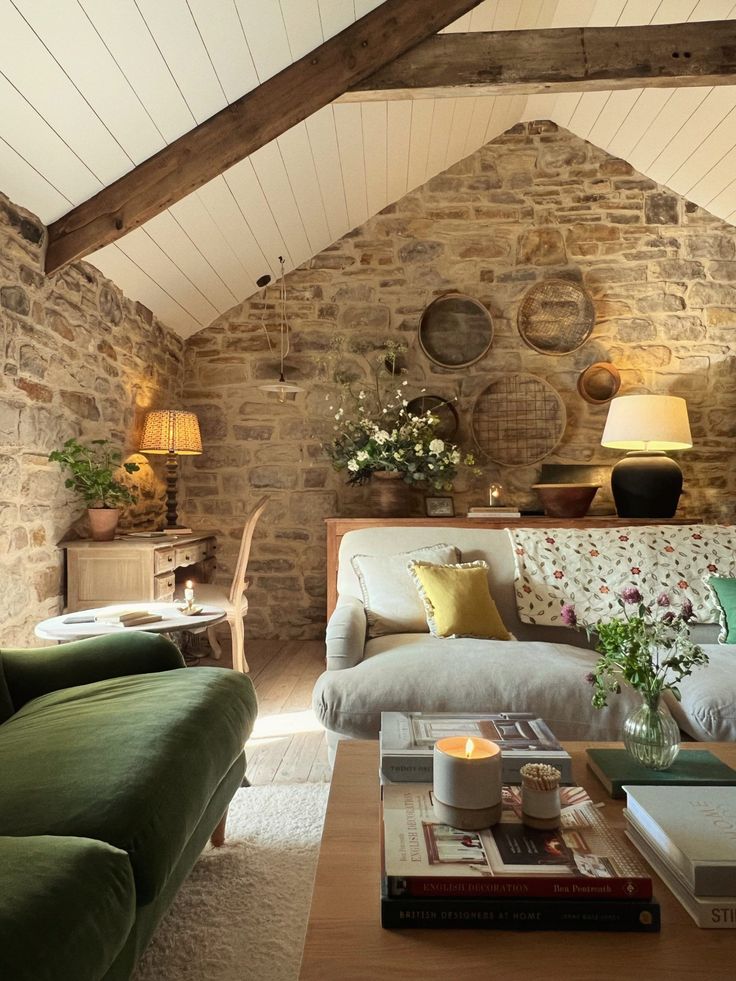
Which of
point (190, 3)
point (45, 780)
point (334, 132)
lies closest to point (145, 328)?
point (334, 132)

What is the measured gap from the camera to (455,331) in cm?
495

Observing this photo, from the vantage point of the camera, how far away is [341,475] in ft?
16.2

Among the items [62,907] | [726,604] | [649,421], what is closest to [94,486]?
[62,907]

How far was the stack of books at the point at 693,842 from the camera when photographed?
101 centimetres

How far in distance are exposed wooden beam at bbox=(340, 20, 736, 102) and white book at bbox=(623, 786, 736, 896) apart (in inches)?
120

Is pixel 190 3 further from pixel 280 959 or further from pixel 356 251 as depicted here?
pixel 280 959

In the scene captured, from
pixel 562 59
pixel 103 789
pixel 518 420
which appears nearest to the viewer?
pixel 103 789

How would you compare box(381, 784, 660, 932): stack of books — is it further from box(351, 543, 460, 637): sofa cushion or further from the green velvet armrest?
box(351, 543, 460, 637): sofa cushion

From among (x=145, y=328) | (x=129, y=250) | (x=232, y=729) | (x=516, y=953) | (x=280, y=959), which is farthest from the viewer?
(x=145, y=328)

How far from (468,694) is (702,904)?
3.89 feet

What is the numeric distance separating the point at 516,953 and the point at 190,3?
2871 mm

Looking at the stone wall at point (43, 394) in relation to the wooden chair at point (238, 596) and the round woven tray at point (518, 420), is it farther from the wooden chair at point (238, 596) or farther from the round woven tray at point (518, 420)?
the round woven tray at point (518, 420)

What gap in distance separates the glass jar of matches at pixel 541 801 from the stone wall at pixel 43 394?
2287 mm

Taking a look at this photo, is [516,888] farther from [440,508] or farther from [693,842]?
[440,508]
